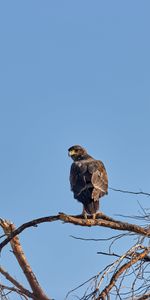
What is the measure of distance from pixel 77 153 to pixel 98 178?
174 cm

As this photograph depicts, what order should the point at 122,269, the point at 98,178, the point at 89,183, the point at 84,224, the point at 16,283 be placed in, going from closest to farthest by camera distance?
the point at 122,269 → the point at 84,224 → the point at 16,283 → the point at 89,183 → the point at 98,178

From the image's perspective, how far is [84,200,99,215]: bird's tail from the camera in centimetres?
749

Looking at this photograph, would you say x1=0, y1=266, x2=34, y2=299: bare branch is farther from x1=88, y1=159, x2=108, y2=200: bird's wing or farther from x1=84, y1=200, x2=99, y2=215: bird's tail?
x1=88, y1=159, x2=108, y2=200: bird's wing

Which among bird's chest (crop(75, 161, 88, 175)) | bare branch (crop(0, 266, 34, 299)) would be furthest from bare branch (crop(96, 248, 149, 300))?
bird's chest (crop(75, 161, 88, 175))

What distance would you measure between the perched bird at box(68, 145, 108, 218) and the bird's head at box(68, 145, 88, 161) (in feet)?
1.95

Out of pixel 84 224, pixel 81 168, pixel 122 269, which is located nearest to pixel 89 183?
pixel 81 168

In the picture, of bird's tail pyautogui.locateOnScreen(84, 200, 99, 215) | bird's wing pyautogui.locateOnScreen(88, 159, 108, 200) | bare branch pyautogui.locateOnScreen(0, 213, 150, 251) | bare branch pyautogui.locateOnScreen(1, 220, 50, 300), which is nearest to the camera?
bare branch pyautogui.locateOnScreen(0, 213, 150, 251)

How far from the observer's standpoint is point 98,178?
8211 mm

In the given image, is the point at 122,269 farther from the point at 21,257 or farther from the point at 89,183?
the point at 89,183

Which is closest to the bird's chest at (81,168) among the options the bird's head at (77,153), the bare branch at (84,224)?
the bird's head at (77,153)

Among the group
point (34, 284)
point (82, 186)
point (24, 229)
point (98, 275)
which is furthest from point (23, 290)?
point (82, 186)

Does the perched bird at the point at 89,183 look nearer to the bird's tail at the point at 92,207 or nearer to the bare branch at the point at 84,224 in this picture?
the bird's tail at the point at 92,207

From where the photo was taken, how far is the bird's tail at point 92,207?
7492mm

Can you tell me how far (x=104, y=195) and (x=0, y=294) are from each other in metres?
3.13
